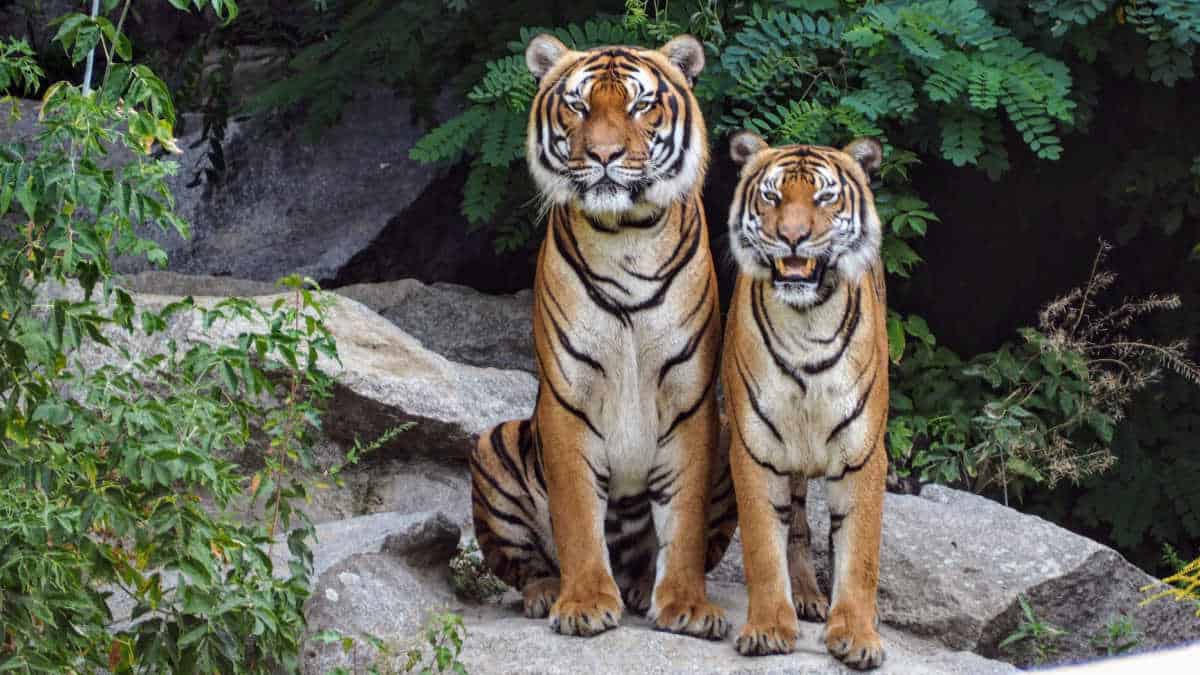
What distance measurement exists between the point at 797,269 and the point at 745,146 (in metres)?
0.54

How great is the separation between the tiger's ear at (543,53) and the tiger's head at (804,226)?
820 mm

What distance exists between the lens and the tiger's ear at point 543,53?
4.91 m

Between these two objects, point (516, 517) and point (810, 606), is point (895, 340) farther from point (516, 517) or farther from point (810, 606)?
point (516, 517)

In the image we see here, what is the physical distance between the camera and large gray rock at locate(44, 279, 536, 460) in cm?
591

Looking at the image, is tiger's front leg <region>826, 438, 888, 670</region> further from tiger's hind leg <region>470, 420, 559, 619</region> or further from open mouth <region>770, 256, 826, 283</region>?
tiger's hind leg <region>470, 420, 559, 619</region>

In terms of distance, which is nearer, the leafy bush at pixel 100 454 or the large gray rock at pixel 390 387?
the leafy bush at pixel 100 454

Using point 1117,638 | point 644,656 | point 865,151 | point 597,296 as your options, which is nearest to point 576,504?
point 644,656

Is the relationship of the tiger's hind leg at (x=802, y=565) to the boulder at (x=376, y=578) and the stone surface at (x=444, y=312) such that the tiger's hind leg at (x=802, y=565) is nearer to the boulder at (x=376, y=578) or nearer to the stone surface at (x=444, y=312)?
the boulder at (x=376, y=578)

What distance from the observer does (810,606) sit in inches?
192

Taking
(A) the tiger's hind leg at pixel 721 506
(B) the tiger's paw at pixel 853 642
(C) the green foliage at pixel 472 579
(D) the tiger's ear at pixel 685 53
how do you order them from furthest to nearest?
(C) the green foliage at pixel 472 579, (A) the tiger's hind leg at pixel 721 506, (D) the tiger's ear at pixel 685 53, (B) the tiger's paw at pixel 853 642

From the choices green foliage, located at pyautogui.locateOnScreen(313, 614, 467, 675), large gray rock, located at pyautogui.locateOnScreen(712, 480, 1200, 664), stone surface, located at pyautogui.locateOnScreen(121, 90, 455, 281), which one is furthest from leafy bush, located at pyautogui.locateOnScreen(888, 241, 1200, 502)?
stone surface, located at pyautogui.locateOnScreen(121, 90, 455, 281)

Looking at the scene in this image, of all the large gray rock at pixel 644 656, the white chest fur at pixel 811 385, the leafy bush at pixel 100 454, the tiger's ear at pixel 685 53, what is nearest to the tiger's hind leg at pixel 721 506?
the large gray rock at pixel 644 656

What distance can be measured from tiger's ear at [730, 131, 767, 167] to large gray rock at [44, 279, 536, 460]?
1.87m

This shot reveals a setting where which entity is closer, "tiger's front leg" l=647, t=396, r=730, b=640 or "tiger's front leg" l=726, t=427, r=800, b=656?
"tiger's front leg" l=726, t=427, r=800, b=656
